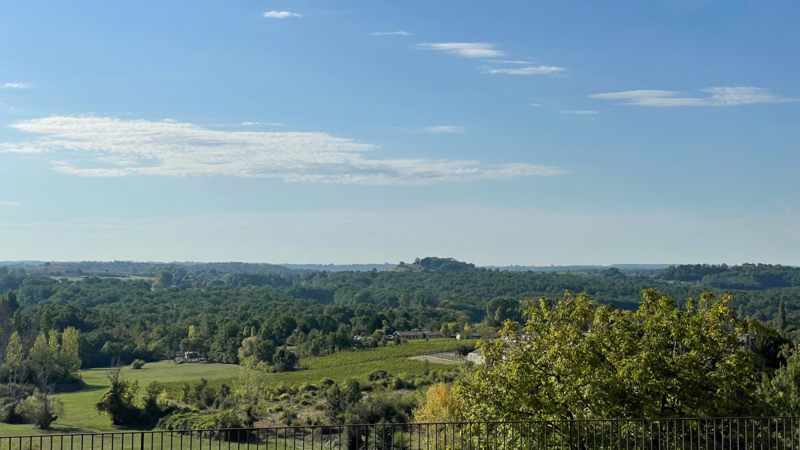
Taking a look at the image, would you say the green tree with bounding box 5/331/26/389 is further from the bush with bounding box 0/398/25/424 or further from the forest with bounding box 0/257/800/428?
the bush with bounding box 0/398/25/424

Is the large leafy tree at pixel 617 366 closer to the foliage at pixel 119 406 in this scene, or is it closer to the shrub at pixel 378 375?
the foliage at pixel 119 406

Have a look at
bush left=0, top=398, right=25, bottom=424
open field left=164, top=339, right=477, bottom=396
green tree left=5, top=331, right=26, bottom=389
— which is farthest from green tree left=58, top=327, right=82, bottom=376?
bush left=0, top=398, right=25, bottom=424

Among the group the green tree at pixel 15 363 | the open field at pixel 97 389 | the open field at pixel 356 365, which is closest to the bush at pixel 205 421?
the open field at pixel 97 389

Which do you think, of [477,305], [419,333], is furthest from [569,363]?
[477,305]

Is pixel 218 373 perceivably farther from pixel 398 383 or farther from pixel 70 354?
pixel 398 383

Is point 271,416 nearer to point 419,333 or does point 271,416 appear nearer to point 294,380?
point 294,380

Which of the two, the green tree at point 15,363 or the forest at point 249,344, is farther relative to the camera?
the green tree at point 15,363

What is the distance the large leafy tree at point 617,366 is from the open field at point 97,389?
105 feet

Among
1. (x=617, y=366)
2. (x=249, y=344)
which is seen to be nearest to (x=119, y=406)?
(x=249, y=344)

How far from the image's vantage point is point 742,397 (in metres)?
13.4

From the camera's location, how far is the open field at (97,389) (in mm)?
42406

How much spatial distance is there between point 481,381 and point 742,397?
4.75m

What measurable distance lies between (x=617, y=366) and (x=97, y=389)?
52945 millimetres

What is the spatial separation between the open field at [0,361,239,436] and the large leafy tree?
105 feet
